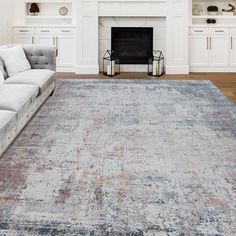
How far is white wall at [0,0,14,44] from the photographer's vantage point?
25.0ft

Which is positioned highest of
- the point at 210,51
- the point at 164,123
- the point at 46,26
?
the point at 46,26

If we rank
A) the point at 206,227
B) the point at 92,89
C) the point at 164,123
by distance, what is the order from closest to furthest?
the point at 206,227 < the point at 164,123 < the point at 92,89

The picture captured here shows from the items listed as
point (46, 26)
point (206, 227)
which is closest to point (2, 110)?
point (206, 227)

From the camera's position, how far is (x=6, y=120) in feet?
10.7

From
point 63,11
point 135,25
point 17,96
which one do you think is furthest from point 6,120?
point 63,11

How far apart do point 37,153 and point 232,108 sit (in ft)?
8.60

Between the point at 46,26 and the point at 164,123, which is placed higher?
the point at 46,26

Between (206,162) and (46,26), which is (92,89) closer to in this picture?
(46,26)

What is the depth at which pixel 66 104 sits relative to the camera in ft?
17.2

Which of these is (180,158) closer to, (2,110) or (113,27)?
(2,110)

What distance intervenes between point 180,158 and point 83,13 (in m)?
5.49

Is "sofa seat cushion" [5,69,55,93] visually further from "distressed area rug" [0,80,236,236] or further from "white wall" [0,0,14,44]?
"white wall" [0,0,14,44]

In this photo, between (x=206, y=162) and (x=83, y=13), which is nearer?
(x=206, y=162)

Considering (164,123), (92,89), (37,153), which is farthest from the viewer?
(92,89)
